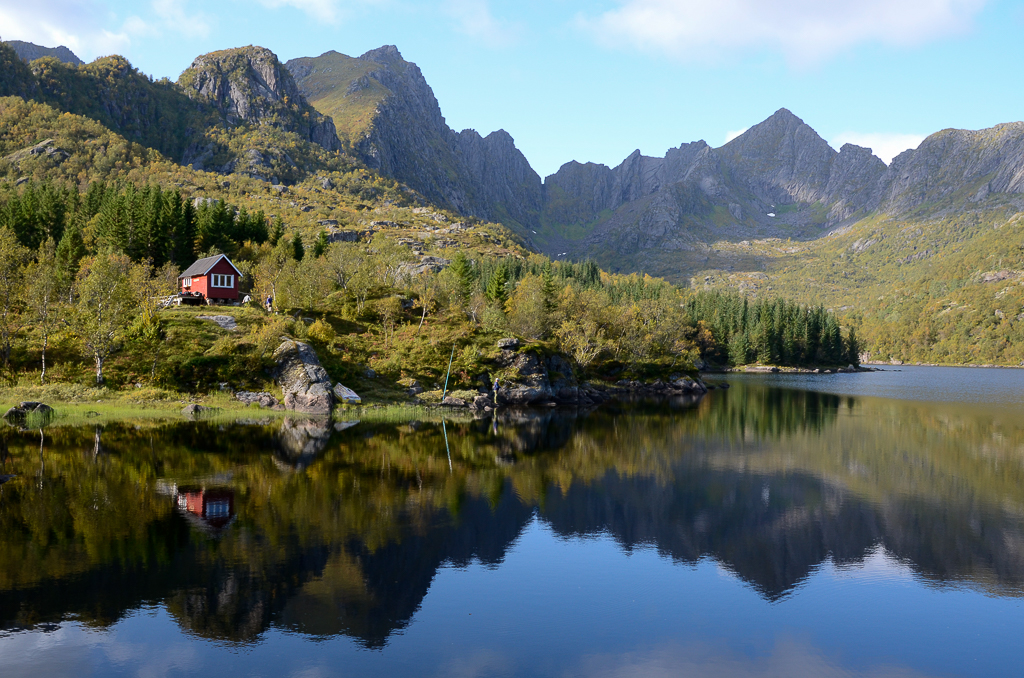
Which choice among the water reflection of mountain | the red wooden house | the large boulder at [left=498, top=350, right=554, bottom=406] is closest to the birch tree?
the red wooden house

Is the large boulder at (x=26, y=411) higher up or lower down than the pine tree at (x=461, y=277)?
lower down

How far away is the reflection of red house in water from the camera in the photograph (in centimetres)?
2708

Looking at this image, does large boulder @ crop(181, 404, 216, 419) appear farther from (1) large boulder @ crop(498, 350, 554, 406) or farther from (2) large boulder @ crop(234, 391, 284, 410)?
(1) large boulder @ crop(498, 350, 554, 406)

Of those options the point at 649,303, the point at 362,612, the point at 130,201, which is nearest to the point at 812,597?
the point at 362,612

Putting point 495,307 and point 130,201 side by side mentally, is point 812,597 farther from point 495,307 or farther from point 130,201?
point 130,201

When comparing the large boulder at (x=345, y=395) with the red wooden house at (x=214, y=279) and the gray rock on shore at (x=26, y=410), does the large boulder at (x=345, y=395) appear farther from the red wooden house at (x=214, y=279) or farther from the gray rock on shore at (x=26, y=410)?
the red wooden house at (x=214, y=279)

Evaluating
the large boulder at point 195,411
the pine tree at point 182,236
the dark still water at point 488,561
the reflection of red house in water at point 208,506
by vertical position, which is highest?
the pine tree at point 182,236

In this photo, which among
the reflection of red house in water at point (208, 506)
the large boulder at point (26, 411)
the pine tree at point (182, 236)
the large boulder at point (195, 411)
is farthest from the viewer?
the pine tree at point (182, 236)

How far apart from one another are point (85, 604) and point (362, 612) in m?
8.58

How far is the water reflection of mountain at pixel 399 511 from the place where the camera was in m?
20.4

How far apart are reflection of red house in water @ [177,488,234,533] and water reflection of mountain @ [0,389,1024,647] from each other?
6.9 inches

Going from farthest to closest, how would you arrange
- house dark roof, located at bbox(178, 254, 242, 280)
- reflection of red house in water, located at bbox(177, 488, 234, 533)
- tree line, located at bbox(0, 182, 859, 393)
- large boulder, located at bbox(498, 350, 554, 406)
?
large boulder, located at bbox(498, 350, 554, 406) < house dark roof, located at bbox(178, 254, 242, 280) < tree line, located at bbox(0, 182, 859, 393) < reflection of red house in water, located at bbox(177, 488, 234, 533)

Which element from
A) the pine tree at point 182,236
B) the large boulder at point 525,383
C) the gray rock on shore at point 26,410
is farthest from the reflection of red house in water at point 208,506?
the pine tree at point 182,236

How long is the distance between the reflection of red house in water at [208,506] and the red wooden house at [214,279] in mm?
59363
